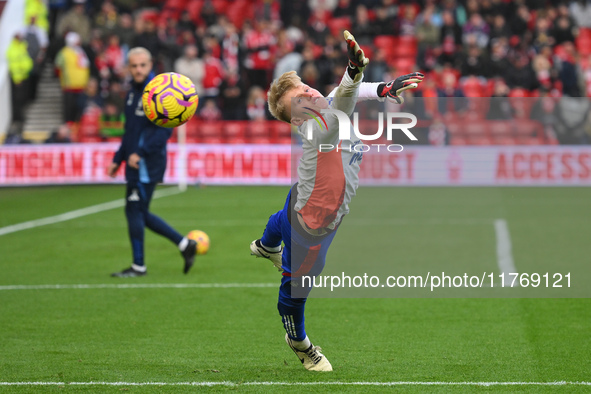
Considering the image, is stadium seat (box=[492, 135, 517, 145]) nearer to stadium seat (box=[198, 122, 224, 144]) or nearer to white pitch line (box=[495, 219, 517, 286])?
white pitch line (box=[495, 219, 517, 286])

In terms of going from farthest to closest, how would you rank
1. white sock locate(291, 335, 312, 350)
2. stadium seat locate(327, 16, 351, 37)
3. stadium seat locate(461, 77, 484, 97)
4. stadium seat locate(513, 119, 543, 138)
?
1. stadium seat locate(327, 16, 351, 37)
2. stadium seat locate(461, 77, 484, 97)
3. stadium seat locate(513, 119, 543, 138)
4. white sock locate(291, 335, 312, 350)

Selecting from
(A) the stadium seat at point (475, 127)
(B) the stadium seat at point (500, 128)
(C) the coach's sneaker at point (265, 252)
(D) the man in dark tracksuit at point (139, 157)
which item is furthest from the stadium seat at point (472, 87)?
(C) the coach's sneaker at point (265, 252)

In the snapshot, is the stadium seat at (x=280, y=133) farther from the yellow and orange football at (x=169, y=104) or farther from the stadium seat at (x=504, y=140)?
the yellow and orange football at (x=169, y=104)

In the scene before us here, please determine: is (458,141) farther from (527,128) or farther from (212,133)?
(212,133)

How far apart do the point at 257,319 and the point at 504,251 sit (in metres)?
4.39

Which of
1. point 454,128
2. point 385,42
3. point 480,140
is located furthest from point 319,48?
point 454,128

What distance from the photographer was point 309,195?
18.3 feet

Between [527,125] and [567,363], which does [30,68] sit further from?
[567,363]

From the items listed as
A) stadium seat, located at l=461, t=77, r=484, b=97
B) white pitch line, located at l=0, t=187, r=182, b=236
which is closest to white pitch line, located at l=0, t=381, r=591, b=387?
white pitch line, located at l=0, t=187, r=182, b=236

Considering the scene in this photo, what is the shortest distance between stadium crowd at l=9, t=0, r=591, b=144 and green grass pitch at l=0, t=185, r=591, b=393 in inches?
308

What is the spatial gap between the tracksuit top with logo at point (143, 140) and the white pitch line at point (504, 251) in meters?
3.82

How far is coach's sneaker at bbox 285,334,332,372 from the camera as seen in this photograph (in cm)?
588

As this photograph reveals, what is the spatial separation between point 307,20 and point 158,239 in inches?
533

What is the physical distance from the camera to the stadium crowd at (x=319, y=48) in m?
21.1
